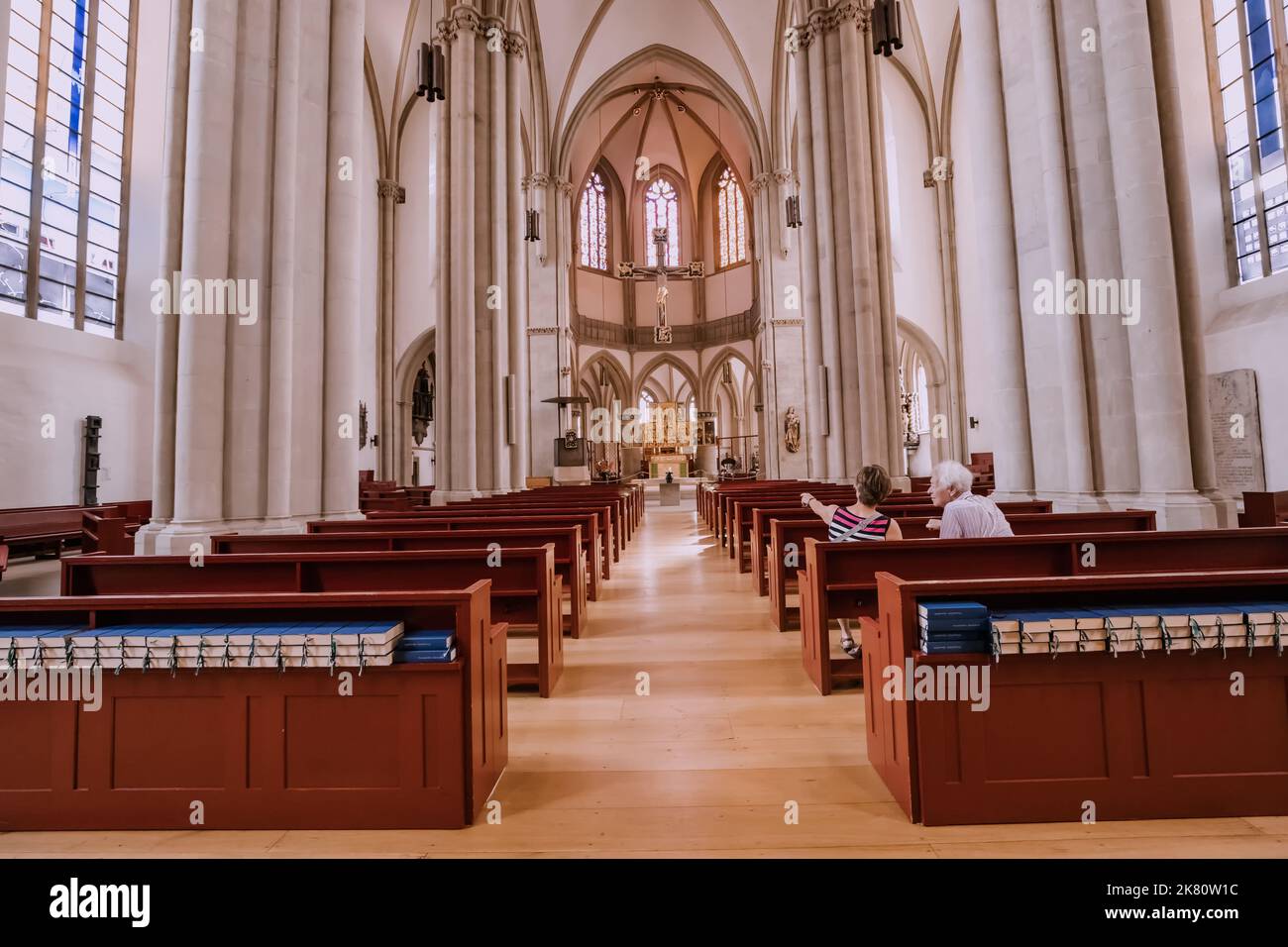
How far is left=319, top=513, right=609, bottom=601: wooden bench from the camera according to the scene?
560 centimetres

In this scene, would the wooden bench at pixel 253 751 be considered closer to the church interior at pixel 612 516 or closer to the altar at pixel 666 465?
the church interior at pixel 612 516

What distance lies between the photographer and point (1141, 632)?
2283 mm

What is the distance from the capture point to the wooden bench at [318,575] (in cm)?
372

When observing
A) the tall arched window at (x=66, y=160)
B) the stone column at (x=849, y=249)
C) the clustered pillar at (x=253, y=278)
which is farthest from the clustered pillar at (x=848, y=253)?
the tall arched window at (x=66, y=160)

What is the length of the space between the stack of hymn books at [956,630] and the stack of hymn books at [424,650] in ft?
5.68

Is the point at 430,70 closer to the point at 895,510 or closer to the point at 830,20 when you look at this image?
the point at 830,20

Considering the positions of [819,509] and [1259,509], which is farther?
[819,509]

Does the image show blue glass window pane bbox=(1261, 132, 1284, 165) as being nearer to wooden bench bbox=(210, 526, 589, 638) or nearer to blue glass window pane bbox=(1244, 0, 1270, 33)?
blue glass window pane bbox=(1244, 0, 1270, 33)

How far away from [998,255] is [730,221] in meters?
28.0

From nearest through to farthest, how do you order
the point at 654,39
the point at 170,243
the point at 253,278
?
the point at 170,243 → the point at 253,278 → the point at 654,39

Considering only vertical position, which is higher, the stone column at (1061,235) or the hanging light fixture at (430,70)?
the hanging light fixture at (430,70)

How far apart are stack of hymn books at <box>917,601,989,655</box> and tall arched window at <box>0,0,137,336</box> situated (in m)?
14.8

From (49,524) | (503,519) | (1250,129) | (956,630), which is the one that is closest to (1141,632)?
(956,630)
